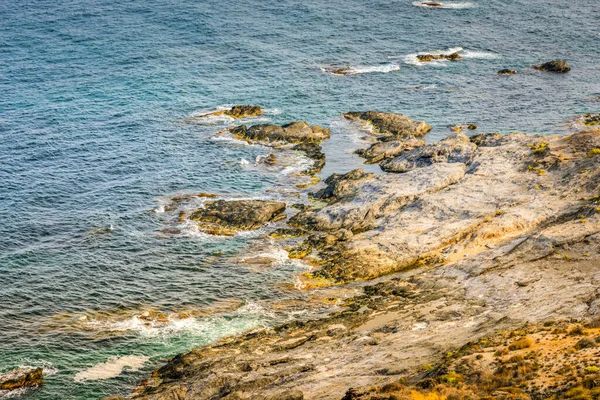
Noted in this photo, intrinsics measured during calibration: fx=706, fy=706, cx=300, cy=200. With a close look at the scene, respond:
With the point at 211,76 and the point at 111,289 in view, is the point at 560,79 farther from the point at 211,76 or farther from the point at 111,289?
the point at 111,289

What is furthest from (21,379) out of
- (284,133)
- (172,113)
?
(172,113)

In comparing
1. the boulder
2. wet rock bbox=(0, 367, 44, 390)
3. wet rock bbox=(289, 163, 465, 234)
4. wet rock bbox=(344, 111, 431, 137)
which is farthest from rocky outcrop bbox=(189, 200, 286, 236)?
the boulder

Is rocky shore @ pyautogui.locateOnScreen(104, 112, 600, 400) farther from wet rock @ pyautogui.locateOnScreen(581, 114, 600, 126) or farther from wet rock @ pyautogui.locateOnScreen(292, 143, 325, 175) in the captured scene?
wet rock @ pyautogui.locateOnScreen(581, 114, 600, 126)

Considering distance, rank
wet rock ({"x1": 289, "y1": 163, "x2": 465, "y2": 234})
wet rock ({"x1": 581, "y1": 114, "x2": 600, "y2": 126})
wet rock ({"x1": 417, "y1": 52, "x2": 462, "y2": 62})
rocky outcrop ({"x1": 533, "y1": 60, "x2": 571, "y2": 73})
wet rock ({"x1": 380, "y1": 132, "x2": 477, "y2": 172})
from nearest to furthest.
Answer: wet rock ({"x1": 289, "y1": 163, "x2": 465, "y2": 234}) → wet rock ({"x1": 380, "y1": 132, "x2": 477, "y2": 172}) → wet rock ({"x1": 581, "y1": 114, "x2": 600, "y2": 126}) → rocky outcrop ({"x1": 533, "y1": 60, "x2": 571, "y2": 73}) → wet rock ({"x1": 417, "y1": 52, "x2": 462, "y2": 62})

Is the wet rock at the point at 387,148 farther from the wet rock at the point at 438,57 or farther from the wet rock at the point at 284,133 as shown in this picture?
the wet rock at the point at 438,57

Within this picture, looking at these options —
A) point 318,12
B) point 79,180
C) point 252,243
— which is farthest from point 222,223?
point 318,12

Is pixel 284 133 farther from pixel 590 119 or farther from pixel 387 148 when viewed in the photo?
pixel 590 119
